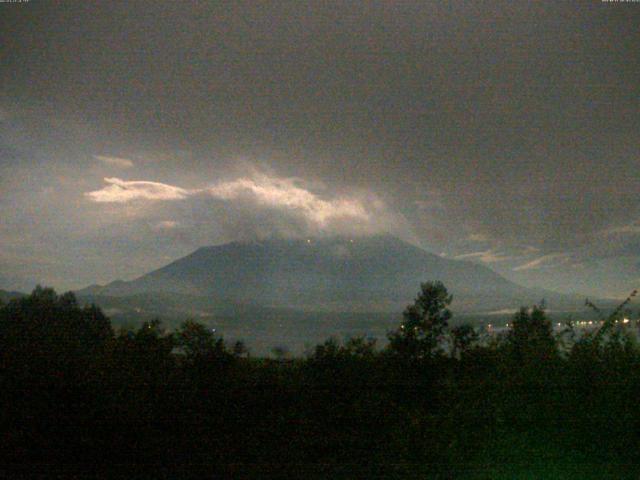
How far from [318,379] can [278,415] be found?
63cm

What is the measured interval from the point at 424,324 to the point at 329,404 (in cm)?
220

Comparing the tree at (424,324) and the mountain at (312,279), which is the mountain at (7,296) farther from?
the tree at (424,324)

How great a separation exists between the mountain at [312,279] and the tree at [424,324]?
1.35m

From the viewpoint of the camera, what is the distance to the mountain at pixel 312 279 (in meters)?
9.76

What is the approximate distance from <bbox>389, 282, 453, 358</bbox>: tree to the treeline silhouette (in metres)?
0.08

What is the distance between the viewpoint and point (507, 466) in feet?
12.4

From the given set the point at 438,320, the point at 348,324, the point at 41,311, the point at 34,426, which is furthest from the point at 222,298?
the point at 34,426

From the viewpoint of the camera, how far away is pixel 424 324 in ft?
22.9

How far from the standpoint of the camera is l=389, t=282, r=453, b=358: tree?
652cm

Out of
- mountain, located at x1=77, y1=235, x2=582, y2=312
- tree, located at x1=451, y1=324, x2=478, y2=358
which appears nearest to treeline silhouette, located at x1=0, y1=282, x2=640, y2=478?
tree, located at x1=451, y1=324, x2=478, y2=358

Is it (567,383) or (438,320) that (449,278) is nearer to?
(438,320)

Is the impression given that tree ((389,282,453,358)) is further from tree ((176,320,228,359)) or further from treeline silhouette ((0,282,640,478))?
tree ((176,320,228,359))

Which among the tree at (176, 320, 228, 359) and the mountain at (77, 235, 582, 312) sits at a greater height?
the mountain at (77, 235, 582, 312)

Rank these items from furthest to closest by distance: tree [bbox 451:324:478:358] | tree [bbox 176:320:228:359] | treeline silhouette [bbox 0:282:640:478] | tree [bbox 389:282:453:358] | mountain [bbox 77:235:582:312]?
mountain [bbox 77:235:582:312] → tree [bbox 389:282:453:358] → tree [bbox 176:320:228:359] → tree [bbox 451:324:478:358] → treeline silhouette [bbox 0:282:640:478]
